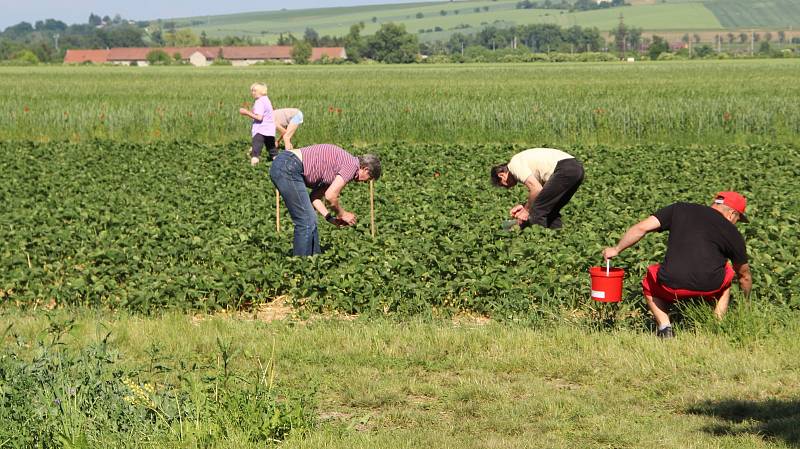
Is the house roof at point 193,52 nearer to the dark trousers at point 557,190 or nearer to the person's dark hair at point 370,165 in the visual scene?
the dark trousers at point 557,190

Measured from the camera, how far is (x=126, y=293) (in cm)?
959

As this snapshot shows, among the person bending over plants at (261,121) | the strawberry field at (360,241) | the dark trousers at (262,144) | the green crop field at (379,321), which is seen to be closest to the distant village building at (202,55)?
the dark trousers at (262,144)

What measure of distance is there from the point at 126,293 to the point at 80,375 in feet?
11.9

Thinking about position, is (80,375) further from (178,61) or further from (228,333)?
(178,61)

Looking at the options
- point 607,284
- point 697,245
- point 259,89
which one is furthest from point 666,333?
point 259,89

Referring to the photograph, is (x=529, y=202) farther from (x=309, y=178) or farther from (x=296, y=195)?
(x=296, y=195)

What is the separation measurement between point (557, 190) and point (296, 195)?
9.30ft

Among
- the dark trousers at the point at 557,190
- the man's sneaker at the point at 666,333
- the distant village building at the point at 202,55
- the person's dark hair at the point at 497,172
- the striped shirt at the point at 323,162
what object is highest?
the striped shirt at the point at 323,162

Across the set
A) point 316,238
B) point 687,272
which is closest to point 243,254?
point 316,238

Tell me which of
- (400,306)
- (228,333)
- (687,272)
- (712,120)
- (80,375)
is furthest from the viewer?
(712,120)

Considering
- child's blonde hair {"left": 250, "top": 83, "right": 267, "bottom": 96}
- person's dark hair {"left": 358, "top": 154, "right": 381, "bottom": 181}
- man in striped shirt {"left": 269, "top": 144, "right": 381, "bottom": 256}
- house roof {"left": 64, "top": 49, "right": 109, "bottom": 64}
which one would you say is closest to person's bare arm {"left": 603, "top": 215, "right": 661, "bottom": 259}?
person's dark hair {"left": 358, "top": 154, "right": 381, "bottom": 181}

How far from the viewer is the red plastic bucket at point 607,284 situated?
795 centimetres

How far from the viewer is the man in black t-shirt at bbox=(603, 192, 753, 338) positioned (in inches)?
304

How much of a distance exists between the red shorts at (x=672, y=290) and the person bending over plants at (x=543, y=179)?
294 cm
